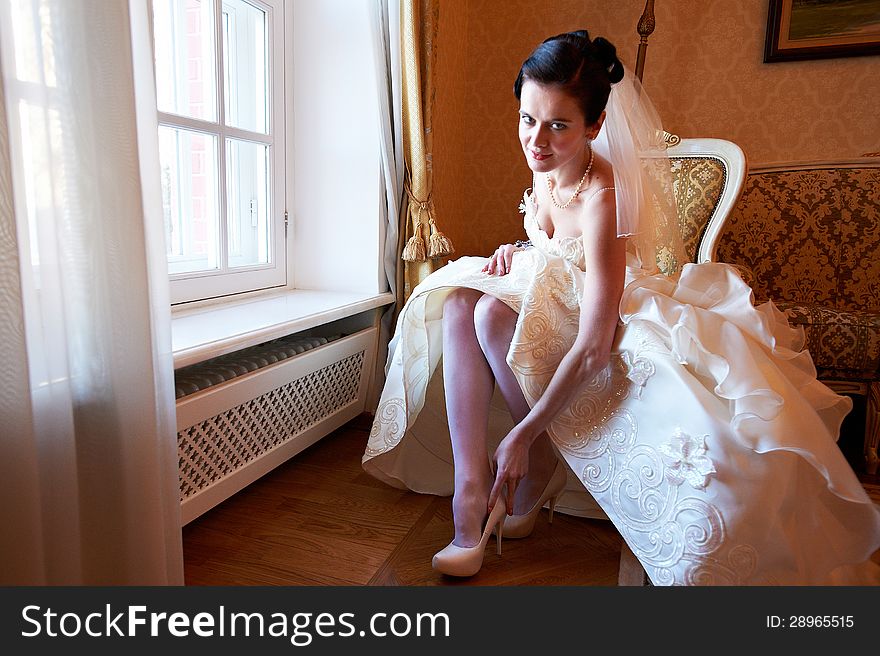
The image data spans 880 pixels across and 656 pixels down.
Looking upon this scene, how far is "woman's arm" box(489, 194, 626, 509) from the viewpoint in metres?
1.32

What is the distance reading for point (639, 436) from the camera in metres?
1.26

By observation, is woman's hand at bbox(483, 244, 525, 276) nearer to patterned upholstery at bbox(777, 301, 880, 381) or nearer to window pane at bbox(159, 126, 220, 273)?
window pane at bbox(159, 126, 220, 273)

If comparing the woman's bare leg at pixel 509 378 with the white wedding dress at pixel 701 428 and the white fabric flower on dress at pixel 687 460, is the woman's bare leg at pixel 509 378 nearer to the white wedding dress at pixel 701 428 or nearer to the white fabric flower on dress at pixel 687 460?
the white wedding dress at pixel 701 428

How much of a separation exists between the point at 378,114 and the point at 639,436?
4.65ft

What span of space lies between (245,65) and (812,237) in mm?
2228

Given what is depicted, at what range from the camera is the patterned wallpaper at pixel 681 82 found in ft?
8.37

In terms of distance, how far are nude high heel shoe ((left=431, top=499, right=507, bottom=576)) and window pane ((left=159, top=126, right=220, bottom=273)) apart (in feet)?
3.66

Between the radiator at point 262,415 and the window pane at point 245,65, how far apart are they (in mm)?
788

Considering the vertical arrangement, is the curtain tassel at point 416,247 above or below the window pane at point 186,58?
below

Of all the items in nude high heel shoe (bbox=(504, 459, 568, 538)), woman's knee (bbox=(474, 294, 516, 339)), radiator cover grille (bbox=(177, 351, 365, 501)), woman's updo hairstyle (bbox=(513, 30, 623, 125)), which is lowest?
nude high heel shoe (bbox=(504, 459, 568, 538))

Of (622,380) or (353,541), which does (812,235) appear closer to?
(622,380)

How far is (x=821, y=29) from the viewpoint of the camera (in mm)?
2506

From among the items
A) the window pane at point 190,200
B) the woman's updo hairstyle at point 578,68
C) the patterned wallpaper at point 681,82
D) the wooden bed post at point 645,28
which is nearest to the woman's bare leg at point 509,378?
the woman's updo hairstyle at point 578,68

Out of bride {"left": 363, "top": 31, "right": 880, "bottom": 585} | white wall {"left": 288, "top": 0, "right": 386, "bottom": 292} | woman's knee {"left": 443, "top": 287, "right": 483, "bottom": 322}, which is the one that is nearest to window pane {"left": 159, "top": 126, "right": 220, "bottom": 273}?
white wall {"left": 288, "top": 0, "right": 386, "bottom": 292}
